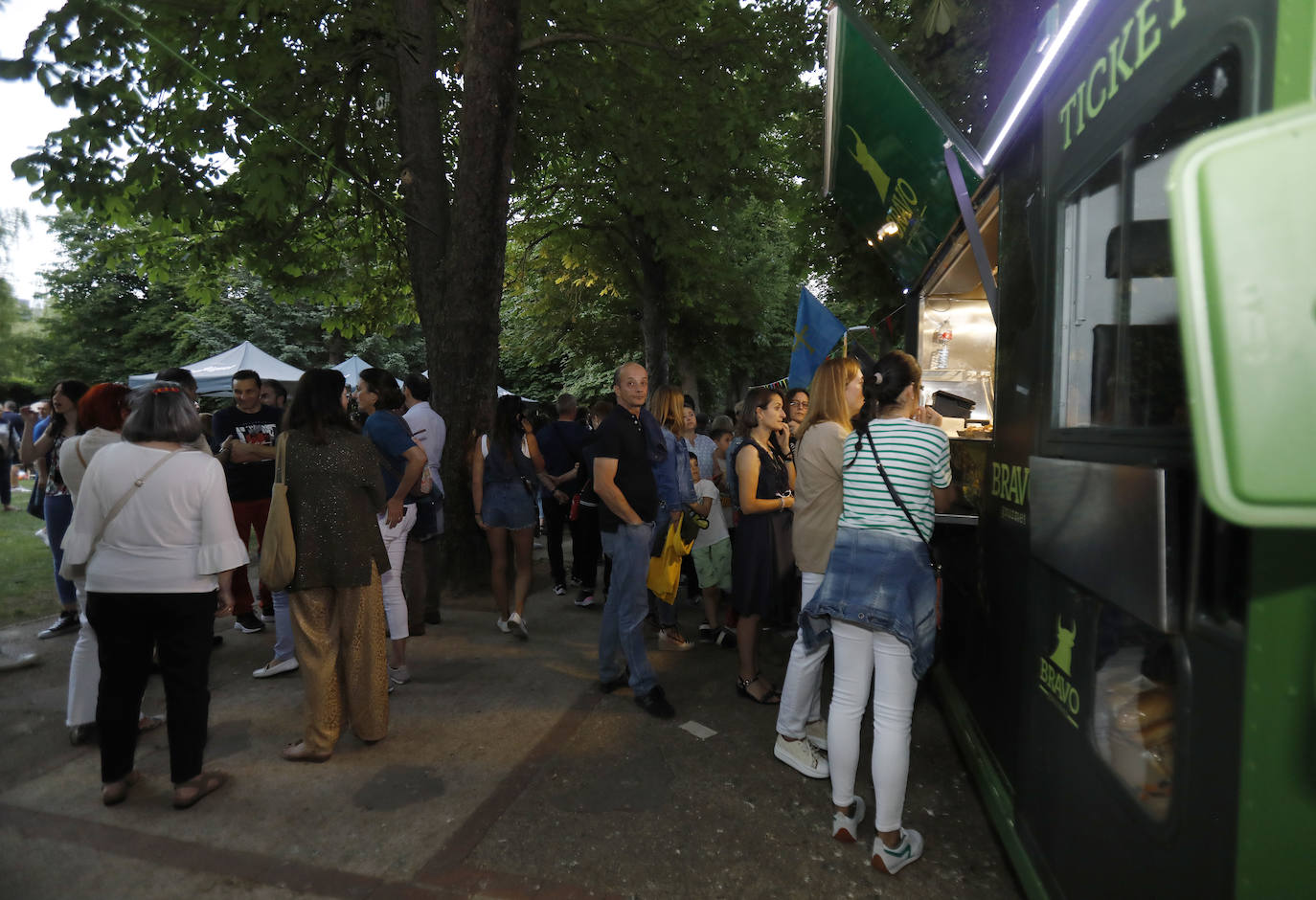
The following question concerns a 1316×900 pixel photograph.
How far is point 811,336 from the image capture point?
6.55 meters

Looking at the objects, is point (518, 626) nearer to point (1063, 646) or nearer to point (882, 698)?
point (882, 698)

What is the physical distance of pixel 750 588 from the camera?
4527 millimetres

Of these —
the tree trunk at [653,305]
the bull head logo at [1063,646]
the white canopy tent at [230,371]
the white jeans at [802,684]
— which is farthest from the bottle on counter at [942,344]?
the white canopy tent at [230,371]

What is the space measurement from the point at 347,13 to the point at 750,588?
6390 mm

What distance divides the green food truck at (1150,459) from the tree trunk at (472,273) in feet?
14.5

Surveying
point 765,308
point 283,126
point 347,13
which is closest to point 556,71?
point 347,13

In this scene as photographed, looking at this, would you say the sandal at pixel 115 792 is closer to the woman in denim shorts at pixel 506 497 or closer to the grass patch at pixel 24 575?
the woman in denim shorts at pixel 506 497

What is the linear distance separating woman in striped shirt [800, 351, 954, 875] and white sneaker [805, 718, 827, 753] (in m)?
0.78

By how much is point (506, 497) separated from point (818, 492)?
302 cm

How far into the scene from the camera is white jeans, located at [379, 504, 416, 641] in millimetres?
4742

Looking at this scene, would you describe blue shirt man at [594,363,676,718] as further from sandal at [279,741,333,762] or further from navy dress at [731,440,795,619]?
sandal at [279,741,333,762]

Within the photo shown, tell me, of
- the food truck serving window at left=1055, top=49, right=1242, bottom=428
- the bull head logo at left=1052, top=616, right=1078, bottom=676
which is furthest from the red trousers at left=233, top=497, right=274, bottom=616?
the food truck serving window at left=1055, top=49, right=1242, bottom=428

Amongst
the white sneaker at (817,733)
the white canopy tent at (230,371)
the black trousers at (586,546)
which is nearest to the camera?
the white sneaker at (817,733)

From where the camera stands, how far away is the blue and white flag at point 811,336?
21.3 ft
